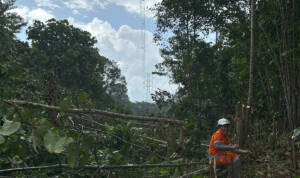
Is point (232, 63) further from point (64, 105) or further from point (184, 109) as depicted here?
point (64, 105)

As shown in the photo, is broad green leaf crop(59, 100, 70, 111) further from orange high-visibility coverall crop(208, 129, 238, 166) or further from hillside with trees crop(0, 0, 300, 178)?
orange high-visibility coverall crop(208, 129, 238, 166)

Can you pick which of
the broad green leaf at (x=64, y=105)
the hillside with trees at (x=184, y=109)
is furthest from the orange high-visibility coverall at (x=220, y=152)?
the broad green leaf at (x=64, y=105)

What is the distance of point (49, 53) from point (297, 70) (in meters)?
20.7

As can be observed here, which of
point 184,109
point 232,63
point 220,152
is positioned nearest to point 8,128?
point 220,152

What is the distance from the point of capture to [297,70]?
12.4ft

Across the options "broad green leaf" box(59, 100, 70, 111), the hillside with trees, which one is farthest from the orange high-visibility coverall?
"broad green leaf" box(59, 100, 70, 111)

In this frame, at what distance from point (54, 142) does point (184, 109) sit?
10477mm

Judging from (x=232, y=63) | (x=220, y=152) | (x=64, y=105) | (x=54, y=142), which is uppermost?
(x=232, y=63)

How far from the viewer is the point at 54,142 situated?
3.57 feet

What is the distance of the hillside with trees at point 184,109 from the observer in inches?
58.1

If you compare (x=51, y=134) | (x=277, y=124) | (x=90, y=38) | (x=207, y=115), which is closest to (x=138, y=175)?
(x=51, y=134)

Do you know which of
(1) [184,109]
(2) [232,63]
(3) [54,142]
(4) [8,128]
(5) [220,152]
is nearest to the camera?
(3) [54,142]

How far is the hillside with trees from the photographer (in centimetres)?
148

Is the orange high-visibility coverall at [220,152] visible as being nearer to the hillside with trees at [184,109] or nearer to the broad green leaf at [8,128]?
the hillside with trees at [184,109]
